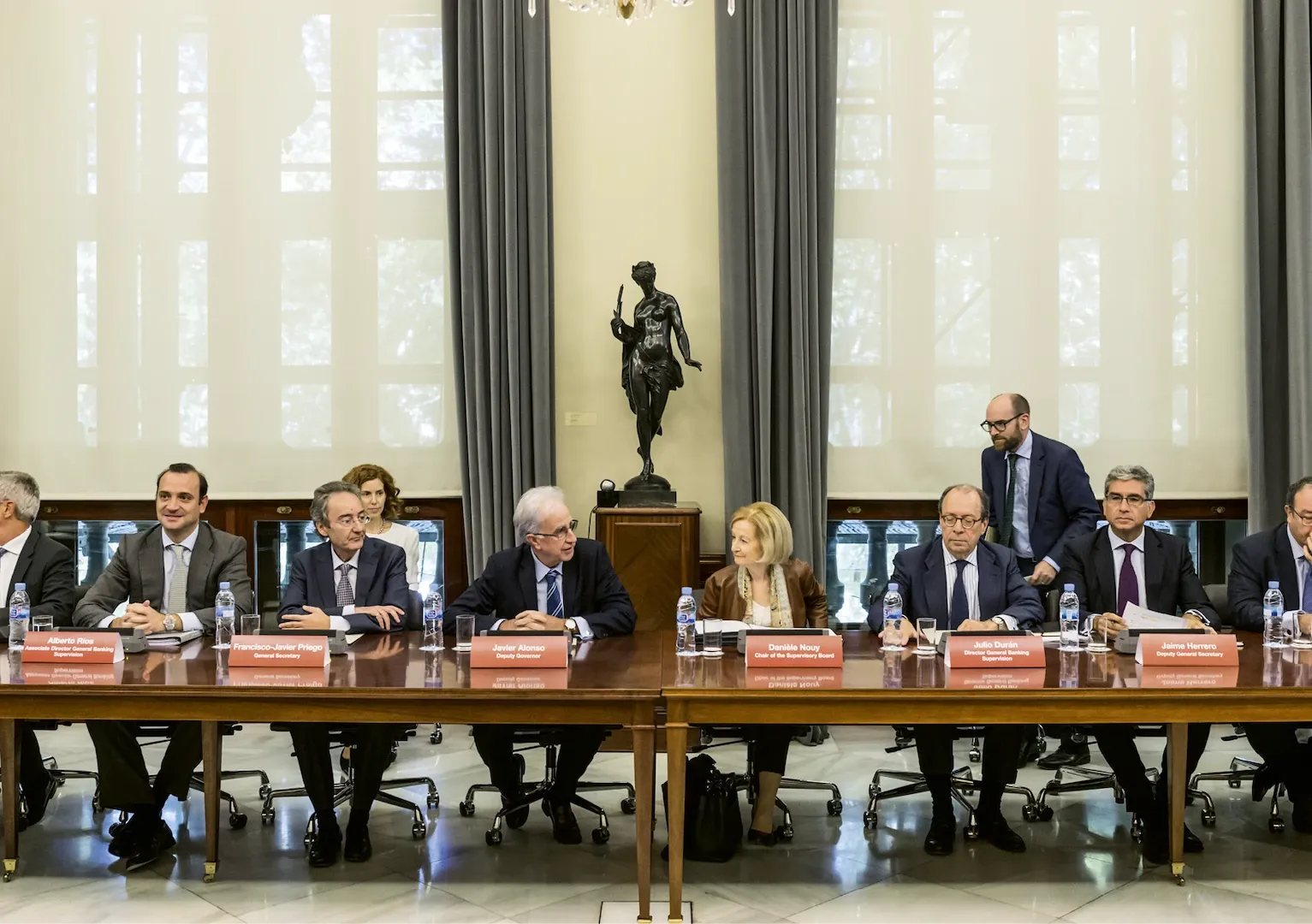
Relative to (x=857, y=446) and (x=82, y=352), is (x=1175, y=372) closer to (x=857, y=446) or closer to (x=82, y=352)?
(x=857, y=446)

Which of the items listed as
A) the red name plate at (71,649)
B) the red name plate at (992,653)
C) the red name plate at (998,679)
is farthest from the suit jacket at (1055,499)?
the red name plate at (71,649)

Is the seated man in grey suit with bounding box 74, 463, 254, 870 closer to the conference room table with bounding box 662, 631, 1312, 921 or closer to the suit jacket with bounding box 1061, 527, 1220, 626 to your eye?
the conference room table with bounding box 662, 631, 1312, 921

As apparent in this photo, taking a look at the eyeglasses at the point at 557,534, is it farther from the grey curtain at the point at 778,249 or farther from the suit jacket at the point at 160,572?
the grey curtain at the point at 778,249

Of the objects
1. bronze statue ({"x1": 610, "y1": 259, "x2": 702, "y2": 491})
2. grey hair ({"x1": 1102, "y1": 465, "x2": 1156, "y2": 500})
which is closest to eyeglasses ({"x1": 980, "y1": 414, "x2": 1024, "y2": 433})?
grey hair ({"x1": 1102, "y1": 465, "x2": 1156, "y2": 500})

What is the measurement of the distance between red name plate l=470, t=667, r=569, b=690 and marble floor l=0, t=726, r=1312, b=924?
2.25 ft

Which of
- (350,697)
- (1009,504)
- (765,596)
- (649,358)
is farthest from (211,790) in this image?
(1009,504)

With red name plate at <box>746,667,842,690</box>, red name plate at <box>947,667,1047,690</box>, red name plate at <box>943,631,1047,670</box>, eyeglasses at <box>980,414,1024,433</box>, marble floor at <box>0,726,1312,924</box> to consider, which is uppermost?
eyeglasses at <box>980,414,1024,433</box>

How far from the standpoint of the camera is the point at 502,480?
19.5 feet

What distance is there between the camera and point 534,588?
4.15 m

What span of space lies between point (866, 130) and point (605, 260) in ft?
4.86

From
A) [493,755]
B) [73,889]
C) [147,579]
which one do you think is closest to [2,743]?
[73,889]

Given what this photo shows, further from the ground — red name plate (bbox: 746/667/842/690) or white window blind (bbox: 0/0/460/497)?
white window blind (bbox: 0/0/460/497)

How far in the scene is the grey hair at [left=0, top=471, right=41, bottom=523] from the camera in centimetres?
421

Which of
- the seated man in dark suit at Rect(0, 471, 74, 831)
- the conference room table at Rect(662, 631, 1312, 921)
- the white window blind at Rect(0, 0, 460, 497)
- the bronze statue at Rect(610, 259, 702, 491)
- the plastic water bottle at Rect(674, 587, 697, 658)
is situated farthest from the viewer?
the white window blind at Rect(0, 0, 460, 497)
